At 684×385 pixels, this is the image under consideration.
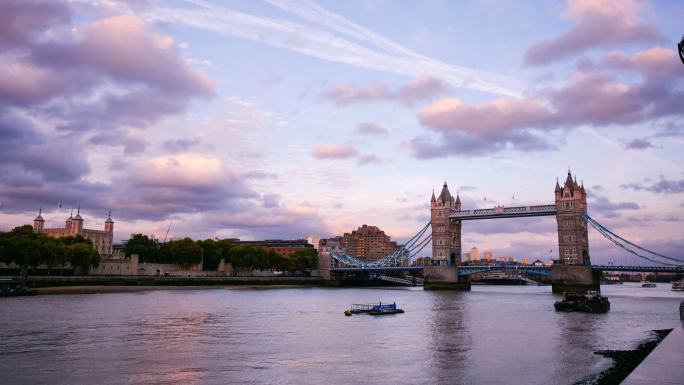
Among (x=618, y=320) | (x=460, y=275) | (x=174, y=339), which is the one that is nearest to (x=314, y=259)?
(x=460, y=275)

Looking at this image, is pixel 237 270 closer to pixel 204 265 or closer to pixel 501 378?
pixel 204 265

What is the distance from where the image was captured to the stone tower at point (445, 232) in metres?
121

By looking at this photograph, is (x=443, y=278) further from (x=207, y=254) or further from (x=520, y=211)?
(x=207, y=254)

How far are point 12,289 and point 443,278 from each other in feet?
254

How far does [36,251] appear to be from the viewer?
78.8m

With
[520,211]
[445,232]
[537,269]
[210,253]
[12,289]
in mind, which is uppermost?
[520,211]

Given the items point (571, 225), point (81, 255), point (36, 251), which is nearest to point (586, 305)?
point (571, 225)

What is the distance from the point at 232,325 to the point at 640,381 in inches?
1242

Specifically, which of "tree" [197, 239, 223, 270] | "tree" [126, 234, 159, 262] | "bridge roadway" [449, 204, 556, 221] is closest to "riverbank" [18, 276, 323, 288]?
"tree" [197, 239, 223, 270]

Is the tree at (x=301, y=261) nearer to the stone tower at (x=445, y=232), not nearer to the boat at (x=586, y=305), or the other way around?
the stone tower at (x=445, y=232)

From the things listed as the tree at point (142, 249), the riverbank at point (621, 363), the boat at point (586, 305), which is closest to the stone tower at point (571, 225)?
the boat at point (586, 305)

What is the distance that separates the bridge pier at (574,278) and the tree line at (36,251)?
263ft

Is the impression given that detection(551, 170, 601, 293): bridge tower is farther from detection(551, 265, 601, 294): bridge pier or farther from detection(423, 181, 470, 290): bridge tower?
detection(423, 181, 470, 290): bridge tower

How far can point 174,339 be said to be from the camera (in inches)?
1236
